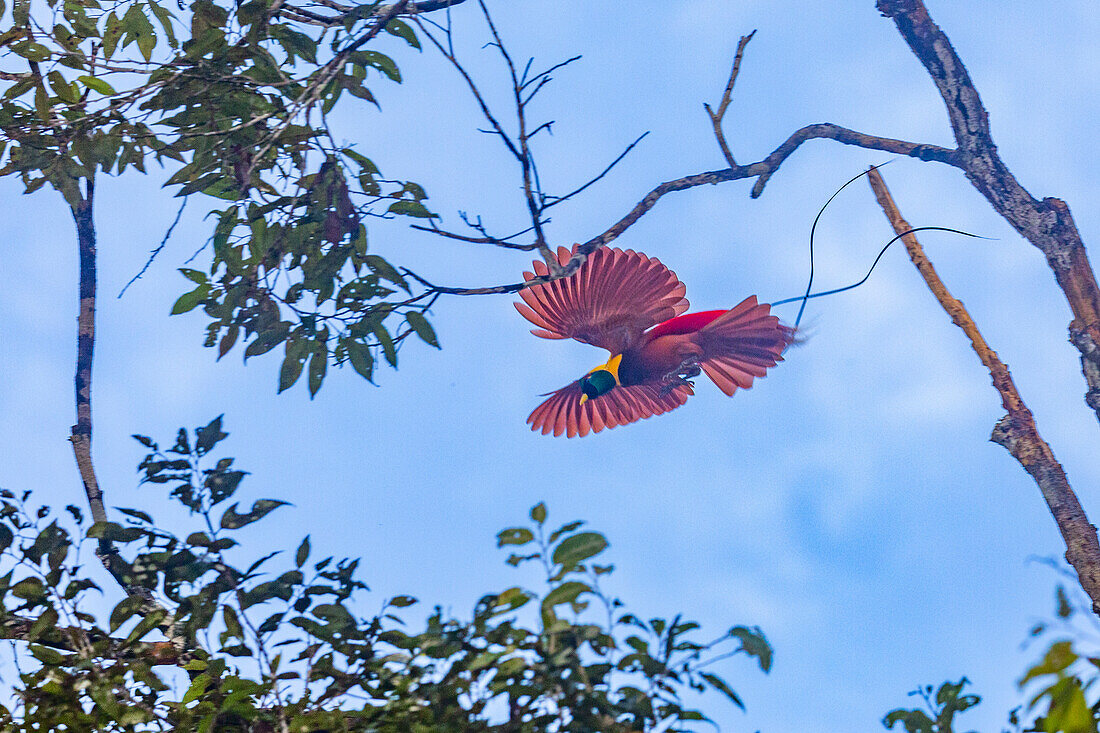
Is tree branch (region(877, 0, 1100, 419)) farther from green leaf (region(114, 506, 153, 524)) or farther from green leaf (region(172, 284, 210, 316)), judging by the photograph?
green leaf (region(114, 506, 153, 524))

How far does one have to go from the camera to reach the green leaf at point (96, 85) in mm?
1500

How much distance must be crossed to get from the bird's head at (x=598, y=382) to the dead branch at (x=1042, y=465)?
0.55 metres

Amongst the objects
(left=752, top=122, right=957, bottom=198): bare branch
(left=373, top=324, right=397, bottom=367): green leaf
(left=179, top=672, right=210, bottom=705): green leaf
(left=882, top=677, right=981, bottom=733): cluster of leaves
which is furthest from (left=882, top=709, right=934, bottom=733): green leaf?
(left=752, top=122, right=957, bottom=198): bare branch

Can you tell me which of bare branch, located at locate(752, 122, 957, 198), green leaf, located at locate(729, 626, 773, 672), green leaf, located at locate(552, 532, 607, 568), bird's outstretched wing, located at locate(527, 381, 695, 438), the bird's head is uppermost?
bare branch, located at locate(752, 122, 957, 198)

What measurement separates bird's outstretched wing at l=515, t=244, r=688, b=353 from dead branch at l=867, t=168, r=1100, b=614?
47cm

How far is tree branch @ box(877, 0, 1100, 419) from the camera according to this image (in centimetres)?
158

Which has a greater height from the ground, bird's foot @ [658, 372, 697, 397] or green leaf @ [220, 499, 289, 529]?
bird's foot @ [658, 372, 697, 397]

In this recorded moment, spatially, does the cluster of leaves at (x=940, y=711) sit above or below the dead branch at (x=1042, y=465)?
below

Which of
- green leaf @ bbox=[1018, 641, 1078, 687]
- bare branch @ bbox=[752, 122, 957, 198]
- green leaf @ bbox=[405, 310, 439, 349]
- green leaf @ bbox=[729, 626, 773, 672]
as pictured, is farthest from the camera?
bare branch @ bbox=[752, 122, 957, 198]

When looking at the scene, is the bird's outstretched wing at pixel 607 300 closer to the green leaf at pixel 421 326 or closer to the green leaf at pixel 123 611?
the green leaf at pixel 421 326

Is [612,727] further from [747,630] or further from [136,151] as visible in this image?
[136,151]

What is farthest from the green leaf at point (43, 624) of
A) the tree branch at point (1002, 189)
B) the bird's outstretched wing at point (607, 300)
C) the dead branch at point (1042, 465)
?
the tree branch at point (1002, 189)

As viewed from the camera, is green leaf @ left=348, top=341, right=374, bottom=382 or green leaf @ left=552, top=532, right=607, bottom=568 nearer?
green leaf @ left=552, top=532, right=607, bottom=568

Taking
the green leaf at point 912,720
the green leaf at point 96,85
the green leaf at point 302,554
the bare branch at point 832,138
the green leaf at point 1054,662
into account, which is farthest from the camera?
the bare branch at point 832,138
